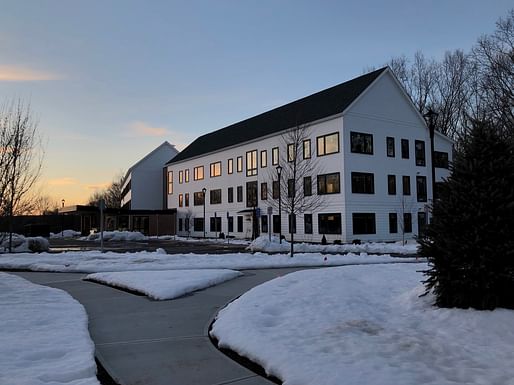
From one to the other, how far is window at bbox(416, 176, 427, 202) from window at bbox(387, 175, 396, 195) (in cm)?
315

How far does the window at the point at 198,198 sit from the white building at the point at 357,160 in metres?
10.8

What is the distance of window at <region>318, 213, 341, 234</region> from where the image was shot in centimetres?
3875

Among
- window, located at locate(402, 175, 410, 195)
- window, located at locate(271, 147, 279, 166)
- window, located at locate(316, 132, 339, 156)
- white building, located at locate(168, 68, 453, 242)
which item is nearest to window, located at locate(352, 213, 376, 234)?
white building, located at locate(168, 68, 453, 242)

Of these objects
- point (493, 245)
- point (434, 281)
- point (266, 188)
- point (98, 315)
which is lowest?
point (98, 315)

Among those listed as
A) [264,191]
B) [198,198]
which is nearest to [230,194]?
[264,191]

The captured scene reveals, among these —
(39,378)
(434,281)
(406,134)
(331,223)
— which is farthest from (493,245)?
(406,134)

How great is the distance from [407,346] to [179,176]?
211 feet

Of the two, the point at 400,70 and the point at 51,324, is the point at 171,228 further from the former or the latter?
the point at 51,324

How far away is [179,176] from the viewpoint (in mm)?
68938

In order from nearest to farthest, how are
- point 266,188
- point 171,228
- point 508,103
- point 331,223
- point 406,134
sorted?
point 508,103
point 331,223
point 406,134
point 266,188
point 171,228

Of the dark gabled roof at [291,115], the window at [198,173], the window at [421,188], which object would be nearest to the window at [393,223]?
the window at [421,188]

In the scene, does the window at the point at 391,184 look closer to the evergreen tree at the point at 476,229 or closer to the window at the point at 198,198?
the window at the point at 198,198

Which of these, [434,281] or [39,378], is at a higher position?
[434,281]

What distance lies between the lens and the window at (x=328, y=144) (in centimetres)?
3966
